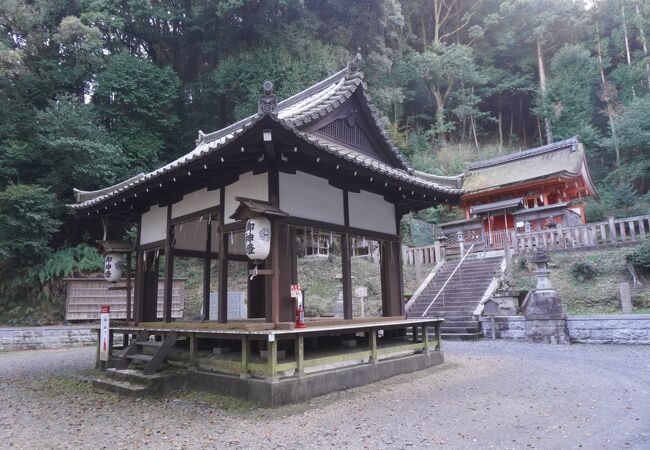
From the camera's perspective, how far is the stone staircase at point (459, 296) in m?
14.5

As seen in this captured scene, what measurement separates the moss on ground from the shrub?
0.27 feet

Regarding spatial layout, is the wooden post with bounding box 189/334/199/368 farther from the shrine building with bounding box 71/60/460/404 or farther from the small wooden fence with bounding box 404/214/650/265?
the small wooden fence with bounding box 404/214/650/265

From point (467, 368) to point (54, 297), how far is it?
16.7 meters

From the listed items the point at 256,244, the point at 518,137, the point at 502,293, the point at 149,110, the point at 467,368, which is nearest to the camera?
the point at 256,244

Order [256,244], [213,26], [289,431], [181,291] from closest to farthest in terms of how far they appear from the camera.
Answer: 1. [289,431]
2. [256,244]
3. [181,291]
4. [213,26]

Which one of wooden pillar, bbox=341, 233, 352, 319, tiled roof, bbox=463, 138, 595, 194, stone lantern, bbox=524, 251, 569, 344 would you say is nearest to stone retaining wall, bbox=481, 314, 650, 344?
stone lantern, bbox=524, 251, 569, 344

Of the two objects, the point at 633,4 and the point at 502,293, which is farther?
the point at 633,4

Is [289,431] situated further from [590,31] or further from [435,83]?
[590,31]

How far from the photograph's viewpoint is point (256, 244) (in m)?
6.45

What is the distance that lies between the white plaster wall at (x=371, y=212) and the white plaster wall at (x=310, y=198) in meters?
0.42

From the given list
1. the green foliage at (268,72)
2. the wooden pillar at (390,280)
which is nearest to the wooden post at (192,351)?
the wooden pillar at (390,280)

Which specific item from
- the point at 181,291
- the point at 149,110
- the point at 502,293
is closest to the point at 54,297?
the point at 181,291

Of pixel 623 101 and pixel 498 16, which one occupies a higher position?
pixel 498 16

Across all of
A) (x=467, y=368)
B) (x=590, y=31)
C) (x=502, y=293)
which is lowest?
(x=467, y=368)
